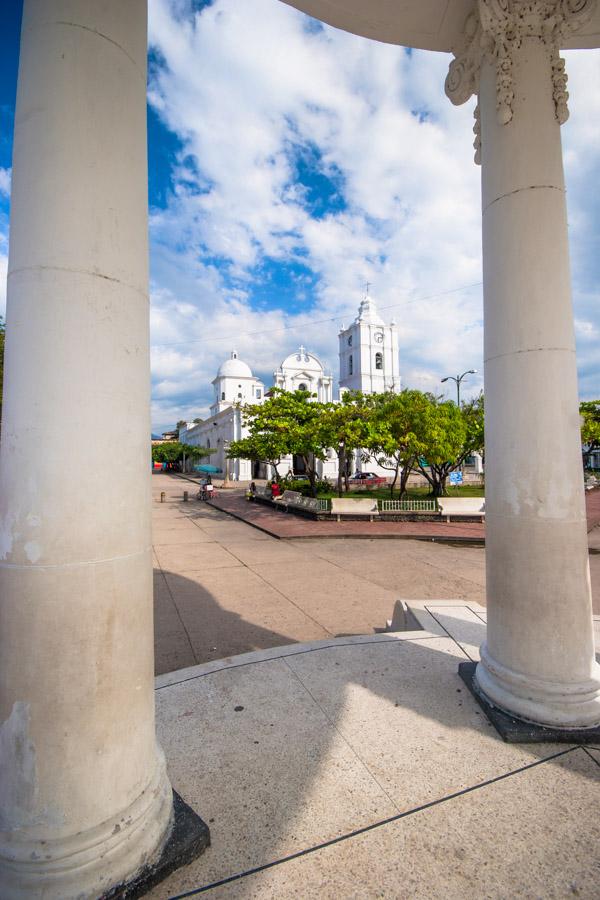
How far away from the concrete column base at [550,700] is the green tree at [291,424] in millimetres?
16280

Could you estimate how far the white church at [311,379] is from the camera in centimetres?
4966

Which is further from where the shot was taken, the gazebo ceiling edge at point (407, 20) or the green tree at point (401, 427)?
the green tree at point (401, 427)

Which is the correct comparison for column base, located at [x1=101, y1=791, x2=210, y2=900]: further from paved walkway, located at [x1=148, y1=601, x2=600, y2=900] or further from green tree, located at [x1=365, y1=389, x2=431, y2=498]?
green tree, located at [x1=365, y1=389, x2=431, y2=498]

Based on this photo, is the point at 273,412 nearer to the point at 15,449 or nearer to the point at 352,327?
the point at 15,449

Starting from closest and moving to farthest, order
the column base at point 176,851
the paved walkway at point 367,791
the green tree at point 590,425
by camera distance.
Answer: the column base at point 176,851 → the paved walkway at point 367,791 → the green tree at point 590,425

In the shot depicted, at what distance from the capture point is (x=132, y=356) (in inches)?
85.0

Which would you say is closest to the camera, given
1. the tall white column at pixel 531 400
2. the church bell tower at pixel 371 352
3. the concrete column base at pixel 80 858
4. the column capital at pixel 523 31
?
the concrete column base at pixel 80 858

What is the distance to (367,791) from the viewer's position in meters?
2.63

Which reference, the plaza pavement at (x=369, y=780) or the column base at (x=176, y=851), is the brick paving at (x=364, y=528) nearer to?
the plaza pavement at (x=369, y=780)

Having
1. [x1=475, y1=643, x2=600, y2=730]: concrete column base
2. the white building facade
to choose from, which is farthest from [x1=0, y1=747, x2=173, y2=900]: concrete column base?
the white building facade

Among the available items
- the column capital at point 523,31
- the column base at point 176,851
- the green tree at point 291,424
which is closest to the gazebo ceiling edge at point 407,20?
the column capital at point 523,31

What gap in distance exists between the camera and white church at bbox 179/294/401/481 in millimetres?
49656

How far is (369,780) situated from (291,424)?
1801cm

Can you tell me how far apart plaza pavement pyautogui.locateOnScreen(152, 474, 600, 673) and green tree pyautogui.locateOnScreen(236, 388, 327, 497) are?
13.8 feet
